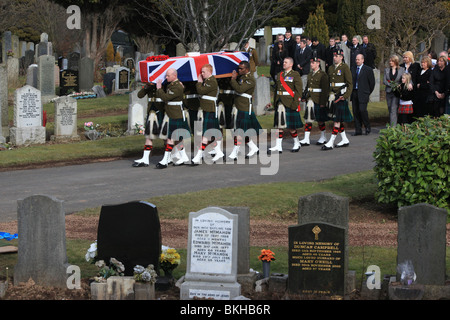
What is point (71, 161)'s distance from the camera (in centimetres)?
1688

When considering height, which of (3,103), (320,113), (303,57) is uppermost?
(303,57)

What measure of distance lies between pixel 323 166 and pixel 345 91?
236 cm

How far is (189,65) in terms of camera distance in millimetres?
15641

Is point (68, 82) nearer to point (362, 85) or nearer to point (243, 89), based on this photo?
point (362, 85)

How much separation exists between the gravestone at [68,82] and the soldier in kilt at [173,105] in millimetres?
13283

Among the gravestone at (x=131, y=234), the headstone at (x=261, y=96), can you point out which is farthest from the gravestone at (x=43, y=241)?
the headstone at (x=261, y=96)

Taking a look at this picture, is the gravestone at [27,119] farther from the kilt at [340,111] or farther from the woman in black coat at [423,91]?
the woman in black coat at [423,91]

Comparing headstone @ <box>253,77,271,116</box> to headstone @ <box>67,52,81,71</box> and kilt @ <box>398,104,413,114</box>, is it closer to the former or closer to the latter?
kilt @ <box>398,104,413,114</box>

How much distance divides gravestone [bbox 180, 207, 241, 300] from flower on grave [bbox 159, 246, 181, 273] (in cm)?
39

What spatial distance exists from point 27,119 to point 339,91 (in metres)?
7.35

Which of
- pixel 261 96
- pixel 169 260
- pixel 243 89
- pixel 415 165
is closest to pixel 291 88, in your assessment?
pixel 243 89

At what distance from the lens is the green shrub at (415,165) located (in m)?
11.3

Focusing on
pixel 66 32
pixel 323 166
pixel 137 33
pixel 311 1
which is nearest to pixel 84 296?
pixel 323 166

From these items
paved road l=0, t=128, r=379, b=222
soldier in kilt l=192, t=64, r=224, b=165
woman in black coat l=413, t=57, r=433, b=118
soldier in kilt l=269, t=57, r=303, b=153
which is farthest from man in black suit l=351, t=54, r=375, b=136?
soldier in kilt l=192, t=64, r=224, b=165
